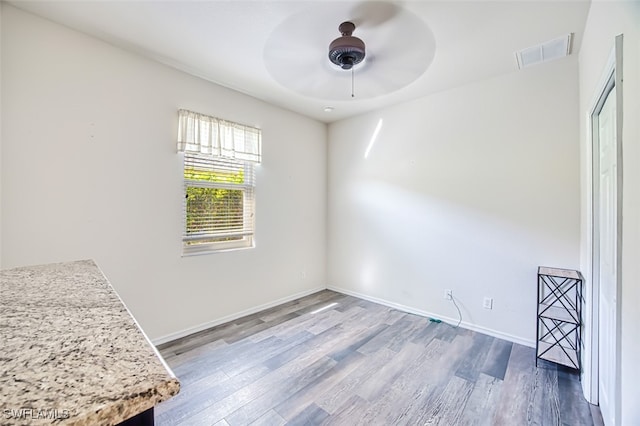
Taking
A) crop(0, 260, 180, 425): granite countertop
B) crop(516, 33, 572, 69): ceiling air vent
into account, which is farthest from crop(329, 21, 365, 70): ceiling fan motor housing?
crop(0, 260, 180, 425): granite countertop

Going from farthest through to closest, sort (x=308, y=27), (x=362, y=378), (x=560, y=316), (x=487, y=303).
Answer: (x=487, y=303) → (x=560, y=316) → (x=362, y=378) → (x=308, y=27)

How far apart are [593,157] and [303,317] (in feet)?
9.74

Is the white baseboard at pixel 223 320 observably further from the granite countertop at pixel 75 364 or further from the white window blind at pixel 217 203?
the granite countertop at pixel 75 364

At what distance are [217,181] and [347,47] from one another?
1.97m

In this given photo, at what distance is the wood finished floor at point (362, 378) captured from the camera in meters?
1.76

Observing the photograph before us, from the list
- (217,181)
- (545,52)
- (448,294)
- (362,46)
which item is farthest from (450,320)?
(217,181)

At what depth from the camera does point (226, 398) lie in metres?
1.91

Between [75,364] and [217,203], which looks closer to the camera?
[75,364]

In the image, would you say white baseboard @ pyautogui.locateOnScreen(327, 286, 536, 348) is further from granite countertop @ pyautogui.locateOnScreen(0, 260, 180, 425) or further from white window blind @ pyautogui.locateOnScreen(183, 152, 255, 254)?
granite countertop @ pyautogui.locateOnScreen(0, 260, 180, 425)

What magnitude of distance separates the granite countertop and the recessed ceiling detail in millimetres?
1791

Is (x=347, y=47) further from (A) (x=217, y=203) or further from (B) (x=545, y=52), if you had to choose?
(A) (x=217, y=203)

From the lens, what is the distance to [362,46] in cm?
182

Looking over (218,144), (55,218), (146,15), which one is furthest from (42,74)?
(218,144)

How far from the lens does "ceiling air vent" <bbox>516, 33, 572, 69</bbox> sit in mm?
2217
